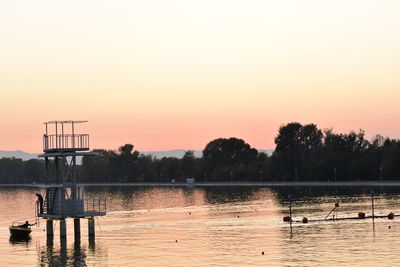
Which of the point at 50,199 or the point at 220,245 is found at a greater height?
the point at 50,199

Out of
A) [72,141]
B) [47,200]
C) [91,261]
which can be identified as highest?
[72,141]

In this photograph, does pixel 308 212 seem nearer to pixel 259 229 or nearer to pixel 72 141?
pixel 259 229

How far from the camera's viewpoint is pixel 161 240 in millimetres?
94688

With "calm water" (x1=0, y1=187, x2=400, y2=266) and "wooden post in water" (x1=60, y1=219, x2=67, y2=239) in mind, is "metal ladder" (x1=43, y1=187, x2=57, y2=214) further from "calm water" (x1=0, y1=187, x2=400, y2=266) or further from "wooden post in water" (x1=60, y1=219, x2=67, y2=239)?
"calm water" (x1=0, y1=187, x2=400, y2=266)

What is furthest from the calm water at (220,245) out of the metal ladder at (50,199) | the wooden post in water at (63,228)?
the metal ladder at (50,199)

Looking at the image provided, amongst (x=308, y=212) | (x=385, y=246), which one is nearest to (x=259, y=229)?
(x=385, y=246)

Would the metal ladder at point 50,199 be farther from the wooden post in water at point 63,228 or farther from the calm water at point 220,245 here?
the calm water at point 220,245

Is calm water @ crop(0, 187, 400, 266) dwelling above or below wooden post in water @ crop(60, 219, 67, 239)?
below

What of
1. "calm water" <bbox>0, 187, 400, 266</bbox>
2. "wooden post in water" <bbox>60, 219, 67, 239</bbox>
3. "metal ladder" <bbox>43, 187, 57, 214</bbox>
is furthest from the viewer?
"wooden post in water" <bbox>60, 219, 67, 239</bbox>

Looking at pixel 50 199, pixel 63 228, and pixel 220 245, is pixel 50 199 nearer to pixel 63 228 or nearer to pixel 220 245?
pixel 63 228

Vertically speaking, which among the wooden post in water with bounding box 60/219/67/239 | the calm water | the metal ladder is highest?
the metal ladder

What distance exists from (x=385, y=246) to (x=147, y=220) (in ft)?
202

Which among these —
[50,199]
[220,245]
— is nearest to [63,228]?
[50,199]

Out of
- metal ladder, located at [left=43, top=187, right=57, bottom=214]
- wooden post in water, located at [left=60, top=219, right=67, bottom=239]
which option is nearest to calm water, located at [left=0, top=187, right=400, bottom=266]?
wooden post in water, located at [left=60, top=219, right=67, bottom=239]
